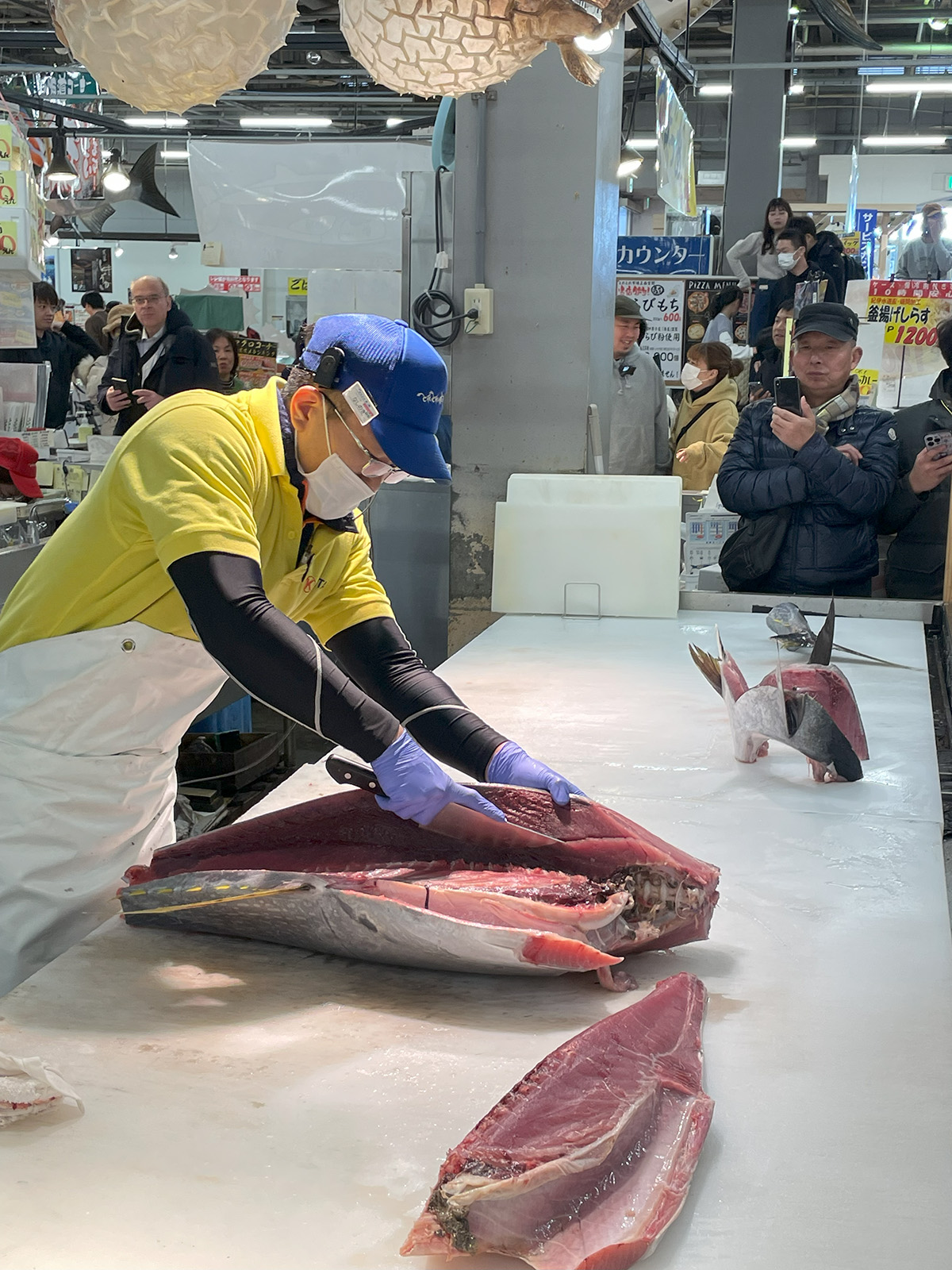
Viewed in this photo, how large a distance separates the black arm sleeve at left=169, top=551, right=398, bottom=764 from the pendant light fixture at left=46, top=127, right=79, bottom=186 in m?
13.6

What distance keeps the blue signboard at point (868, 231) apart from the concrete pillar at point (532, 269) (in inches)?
299

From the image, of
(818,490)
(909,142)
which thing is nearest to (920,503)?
(818,490)

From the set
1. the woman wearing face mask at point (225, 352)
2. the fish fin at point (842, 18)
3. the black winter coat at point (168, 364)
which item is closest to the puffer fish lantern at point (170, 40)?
the black winter coat at point (168, 364)

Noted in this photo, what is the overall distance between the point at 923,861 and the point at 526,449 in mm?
3272

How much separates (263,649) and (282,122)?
17.2m

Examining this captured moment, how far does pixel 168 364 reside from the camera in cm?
666

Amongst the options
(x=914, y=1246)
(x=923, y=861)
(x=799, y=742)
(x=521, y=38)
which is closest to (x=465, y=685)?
(x=799, y=742)

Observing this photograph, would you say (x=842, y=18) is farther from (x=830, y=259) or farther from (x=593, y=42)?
(x=593, y=42)

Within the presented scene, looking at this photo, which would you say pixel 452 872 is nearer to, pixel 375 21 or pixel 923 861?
pixel 923 861

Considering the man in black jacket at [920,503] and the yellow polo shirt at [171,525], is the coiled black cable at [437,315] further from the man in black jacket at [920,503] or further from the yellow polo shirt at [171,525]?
the yellow polo shirt at [171,525]

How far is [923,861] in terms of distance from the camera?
2.25 m

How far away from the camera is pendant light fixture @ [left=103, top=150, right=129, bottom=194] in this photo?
14.5 meters

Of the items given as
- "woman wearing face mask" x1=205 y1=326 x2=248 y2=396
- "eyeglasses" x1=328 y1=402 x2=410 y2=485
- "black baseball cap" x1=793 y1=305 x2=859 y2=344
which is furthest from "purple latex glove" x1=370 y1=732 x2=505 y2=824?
"woman wearing face mask" x1=205 y1=326 x2=248 y2=396

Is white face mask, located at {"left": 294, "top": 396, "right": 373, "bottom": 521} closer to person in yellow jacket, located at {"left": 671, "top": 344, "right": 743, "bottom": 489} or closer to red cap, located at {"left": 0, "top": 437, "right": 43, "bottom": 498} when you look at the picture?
red cap, located at {"left": 0, "top": 437, "right": 43, "bottom": 498}
